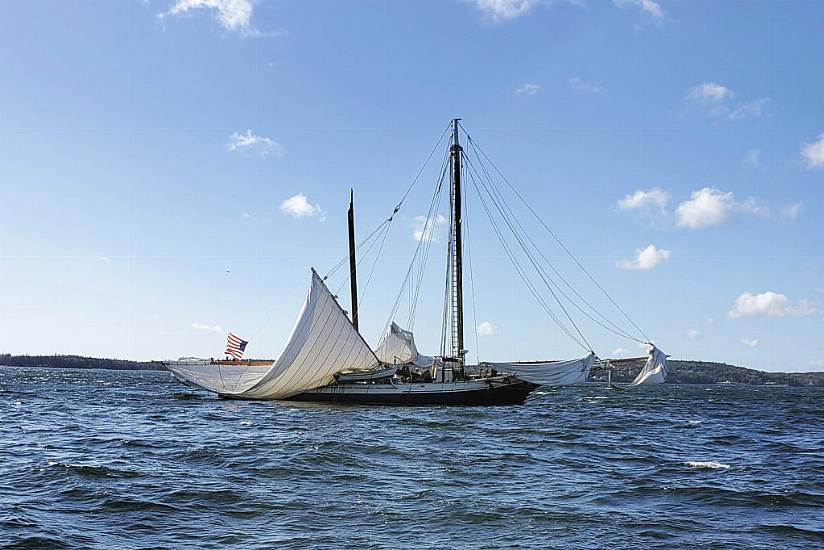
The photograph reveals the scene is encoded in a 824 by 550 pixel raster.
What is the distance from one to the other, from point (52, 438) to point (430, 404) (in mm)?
24865

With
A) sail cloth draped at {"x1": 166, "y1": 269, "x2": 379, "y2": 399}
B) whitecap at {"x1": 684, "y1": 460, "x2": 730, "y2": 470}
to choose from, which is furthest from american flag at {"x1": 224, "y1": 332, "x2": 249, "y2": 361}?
whitecap at {"x1": 684, "y1": 460, "x2": 730, "y2": 470}

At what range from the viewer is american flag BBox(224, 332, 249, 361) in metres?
57.7

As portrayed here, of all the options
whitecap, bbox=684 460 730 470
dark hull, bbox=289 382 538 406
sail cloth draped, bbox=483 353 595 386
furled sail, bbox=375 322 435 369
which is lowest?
whitecap, bbox=684 460 730 470

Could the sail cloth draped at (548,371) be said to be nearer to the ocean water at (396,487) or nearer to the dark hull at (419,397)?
the dark hull at (419,397)

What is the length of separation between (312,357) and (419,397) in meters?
7.81

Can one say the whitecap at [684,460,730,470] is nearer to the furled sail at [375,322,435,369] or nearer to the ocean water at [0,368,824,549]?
the ocean water at [0,368,824,549]

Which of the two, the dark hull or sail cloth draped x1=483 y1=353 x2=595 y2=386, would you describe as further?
sail cloth draped x1=483 y1=353 x2=595 y2=386

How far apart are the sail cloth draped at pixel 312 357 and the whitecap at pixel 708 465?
81.3ft

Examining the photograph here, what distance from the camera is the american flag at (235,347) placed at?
57.7 m

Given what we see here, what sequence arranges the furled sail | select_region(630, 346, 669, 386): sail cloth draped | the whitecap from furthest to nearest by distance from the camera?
the furled sail
select_region(630, 346, 669, 386): sail cloth draped
the whitecap

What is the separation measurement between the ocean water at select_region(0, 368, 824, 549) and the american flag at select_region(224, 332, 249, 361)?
2139 cm

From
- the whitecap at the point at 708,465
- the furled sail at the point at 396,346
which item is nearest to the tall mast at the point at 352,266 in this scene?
the furled sail at the point at 396,346

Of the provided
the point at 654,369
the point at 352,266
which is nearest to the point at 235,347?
the point at 352,266

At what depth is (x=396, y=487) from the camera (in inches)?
758
